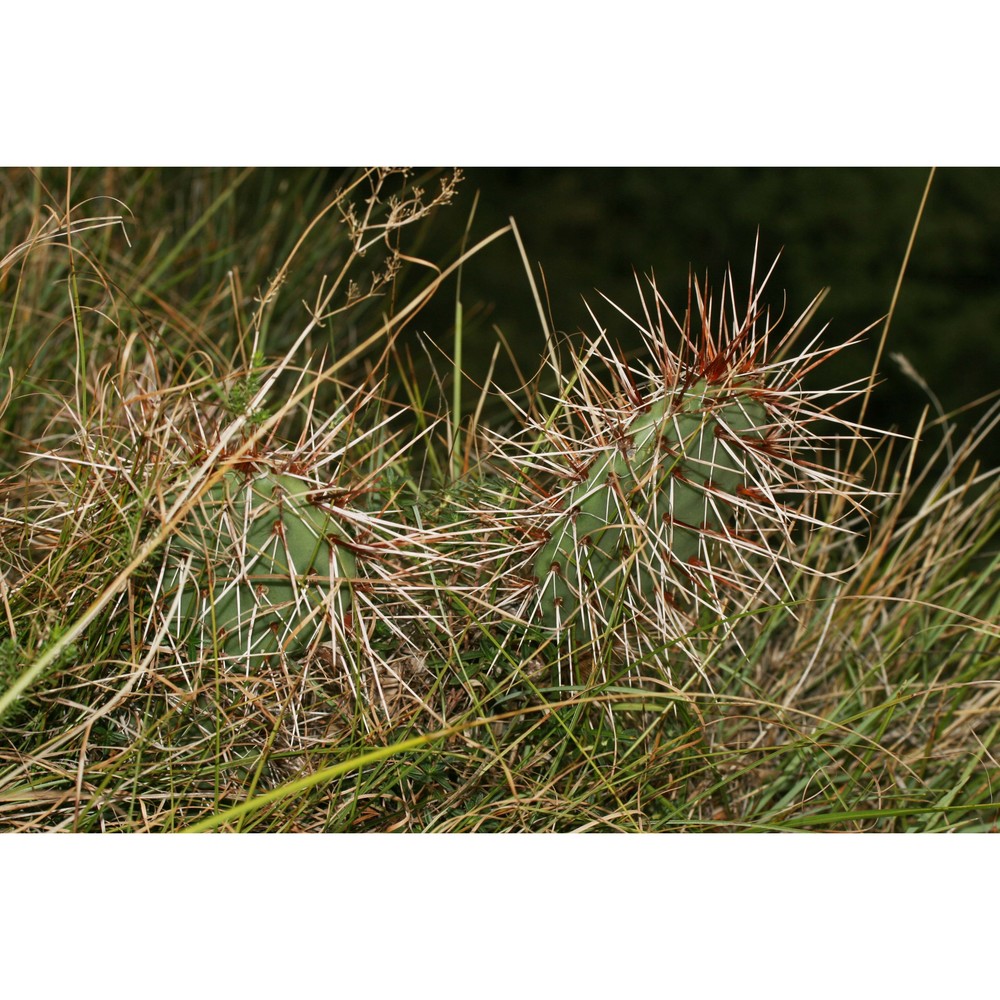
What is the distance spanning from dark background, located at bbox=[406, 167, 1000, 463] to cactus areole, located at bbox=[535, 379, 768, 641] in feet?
6.79

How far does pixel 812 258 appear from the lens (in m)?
2.98

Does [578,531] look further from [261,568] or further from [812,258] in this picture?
[812,258]

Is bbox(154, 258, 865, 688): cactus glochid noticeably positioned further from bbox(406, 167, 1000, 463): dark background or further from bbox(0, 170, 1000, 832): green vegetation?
bbox(406, 167, 1000, 463): dark background

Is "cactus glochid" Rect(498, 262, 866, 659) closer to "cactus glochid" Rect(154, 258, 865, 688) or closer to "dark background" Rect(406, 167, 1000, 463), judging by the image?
Result: "cactus glochid" Rect(154, 258, 865, 688)

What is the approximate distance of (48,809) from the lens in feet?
2.47

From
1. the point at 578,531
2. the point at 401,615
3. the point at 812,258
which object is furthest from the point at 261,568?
the point at 812,258

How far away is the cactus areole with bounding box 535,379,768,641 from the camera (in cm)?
70

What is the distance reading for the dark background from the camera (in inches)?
113

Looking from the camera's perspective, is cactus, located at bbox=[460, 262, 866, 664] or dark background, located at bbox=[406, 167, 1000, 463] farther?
dark background, located at bbox=[406, 167, 1000, 463]

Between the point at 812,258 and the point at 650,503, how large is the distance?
97.9 inches

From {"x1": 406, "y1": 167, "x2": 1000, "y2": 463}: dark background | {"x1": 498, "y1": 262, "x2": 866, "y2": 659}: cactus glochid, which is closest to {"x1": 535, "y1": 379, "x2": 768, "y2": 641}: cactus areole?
{"x1": 498, "y1": 262, "x2": 866, "y2": 659}: cactus glochid

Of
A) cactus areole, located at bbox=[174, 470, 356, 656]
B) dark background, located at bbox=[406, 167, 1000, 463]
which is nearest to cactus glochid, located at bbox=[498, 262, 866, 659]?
cactus areole, located at bbox=[174, 470, 356, 656]

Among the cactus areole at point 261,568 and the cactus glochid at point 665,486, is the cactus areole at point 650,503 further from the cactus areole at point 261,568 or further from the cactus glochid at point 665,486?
the cactus areole at point 261,568

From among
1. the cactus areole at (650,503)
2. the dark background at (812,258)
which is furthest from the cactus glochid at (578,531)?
the dark background at (812,258)
